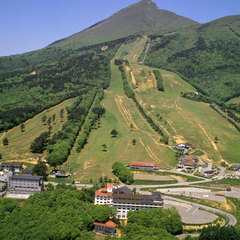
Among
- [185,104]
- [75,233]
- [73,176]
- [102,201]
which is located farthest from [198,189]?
[185,104]

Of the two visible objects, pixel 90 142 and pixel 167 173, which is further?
pixel 90 142

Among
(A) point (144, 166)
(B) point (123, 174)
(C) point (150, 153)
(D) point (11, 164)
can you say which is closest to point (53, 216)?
(B) point (123, 174)

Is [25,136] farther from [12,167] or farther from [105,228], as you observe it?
[105,228]

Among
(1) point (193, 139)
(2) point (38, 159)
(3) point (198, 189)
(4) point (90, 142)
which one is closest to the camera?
(3) point (198, 189)

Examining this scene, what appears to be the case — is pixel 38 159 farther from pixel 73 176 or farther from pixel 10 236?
pixel 10 236

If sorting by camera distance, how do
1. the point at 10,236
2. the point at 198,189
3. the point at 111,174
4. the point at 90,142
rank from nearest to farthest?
the point at 10,236 → the point at 198,189 → the point at 111,174 → the point at 90,142

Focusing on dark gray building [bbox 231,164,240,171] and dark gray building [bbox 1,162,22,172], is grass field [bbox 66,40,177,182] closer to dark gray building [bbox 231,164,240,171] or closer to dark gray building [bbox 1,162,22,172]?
dark gray building [bbox 1,162,22,172]

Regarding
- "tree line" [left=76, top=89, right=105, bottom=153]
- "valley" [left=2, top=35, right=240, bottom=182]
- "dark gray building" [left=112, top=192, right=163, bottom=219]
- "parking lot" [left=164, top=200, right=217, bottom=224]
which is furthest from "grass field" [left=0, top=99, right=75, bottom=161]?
"parking lot" [left=164, top=200, right=217, bottom=224]

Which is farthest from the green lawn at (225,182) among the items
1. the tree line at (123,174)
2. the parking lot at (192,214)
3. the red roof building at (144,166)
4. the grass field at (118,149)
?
the tree line at (123,174)
